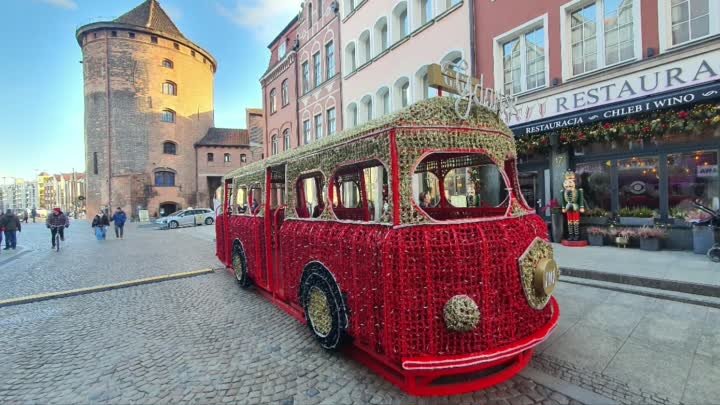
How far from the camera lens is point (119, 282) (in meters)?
7.41

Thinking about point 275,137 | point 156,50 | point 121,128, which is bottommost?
point 275,137

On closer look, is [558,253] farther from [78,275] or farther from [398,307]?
[78,275]

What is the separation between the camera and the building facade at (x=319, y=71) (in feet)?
61.0

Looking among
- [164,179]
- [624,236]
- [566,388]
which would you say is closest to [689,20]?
[624,236]

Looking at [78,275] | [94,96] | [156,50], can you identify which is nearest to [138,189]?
[94,96]

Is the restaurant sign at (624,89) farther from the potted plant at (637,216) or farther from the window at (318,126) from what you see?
the window at (318,126)

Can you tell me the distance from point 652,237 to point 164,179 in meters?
39.4

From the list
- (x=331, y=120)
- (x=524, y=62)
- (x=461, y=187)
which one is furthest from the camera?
(x=331, y=120)

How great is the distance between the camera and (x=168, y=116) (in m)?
35.5

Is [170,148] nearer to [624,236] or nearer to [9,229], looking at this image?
[9,229]

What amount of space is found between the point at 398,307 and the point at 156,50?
42.1 m

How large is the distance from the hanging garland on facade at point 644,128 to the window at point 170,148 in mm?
36528

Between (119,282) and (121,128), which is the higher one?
(121,128)

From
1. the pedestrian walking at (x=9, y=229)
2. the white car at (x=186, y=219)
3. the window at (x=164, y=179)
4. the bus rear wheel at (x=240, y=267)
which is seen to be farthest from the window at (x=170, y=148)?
the bus rear wheel at (x=240, y=267)
